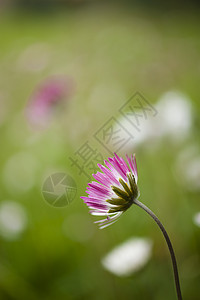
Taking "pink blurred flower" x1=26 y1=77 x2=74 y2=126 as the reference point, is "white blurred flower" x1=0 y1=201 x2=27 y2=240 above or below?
below

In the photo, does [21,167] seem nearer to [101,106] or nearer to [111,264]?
[101,106]

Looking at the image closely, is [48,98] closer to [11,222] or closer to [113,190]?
[11,222]

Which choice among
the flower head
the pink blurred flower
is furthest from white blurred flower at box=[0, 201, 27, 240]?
the flower head

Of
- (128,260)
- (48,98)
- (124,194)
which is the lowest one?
(128,260)

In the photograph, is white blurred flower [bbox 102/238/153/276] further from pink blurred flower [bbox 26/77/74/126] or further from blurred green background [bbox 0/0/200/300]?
pink blurred flower [bbox 26/77/74/126]

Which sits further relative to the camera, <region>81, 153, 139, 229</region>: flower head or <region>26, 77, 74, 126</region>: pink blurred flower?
<region>26, 77, 74, 126</region>: pink blurred flower

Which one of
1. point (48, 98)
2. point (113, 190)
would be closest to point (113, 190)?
point (113, 190)

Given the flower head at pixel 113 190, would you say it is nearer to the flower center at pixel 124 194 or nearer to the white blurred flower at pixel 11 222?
the flower center at pixel 124 194

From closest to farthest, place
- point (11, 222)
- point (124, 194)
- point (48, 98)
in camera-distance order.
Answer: point (124, 194) → point (11, 222) → point (48, 98)

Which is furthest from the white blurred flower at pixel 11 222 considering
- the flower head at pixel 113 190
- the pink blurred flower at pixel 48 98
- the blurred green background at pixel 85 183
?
the flower head at pixel 113 190
